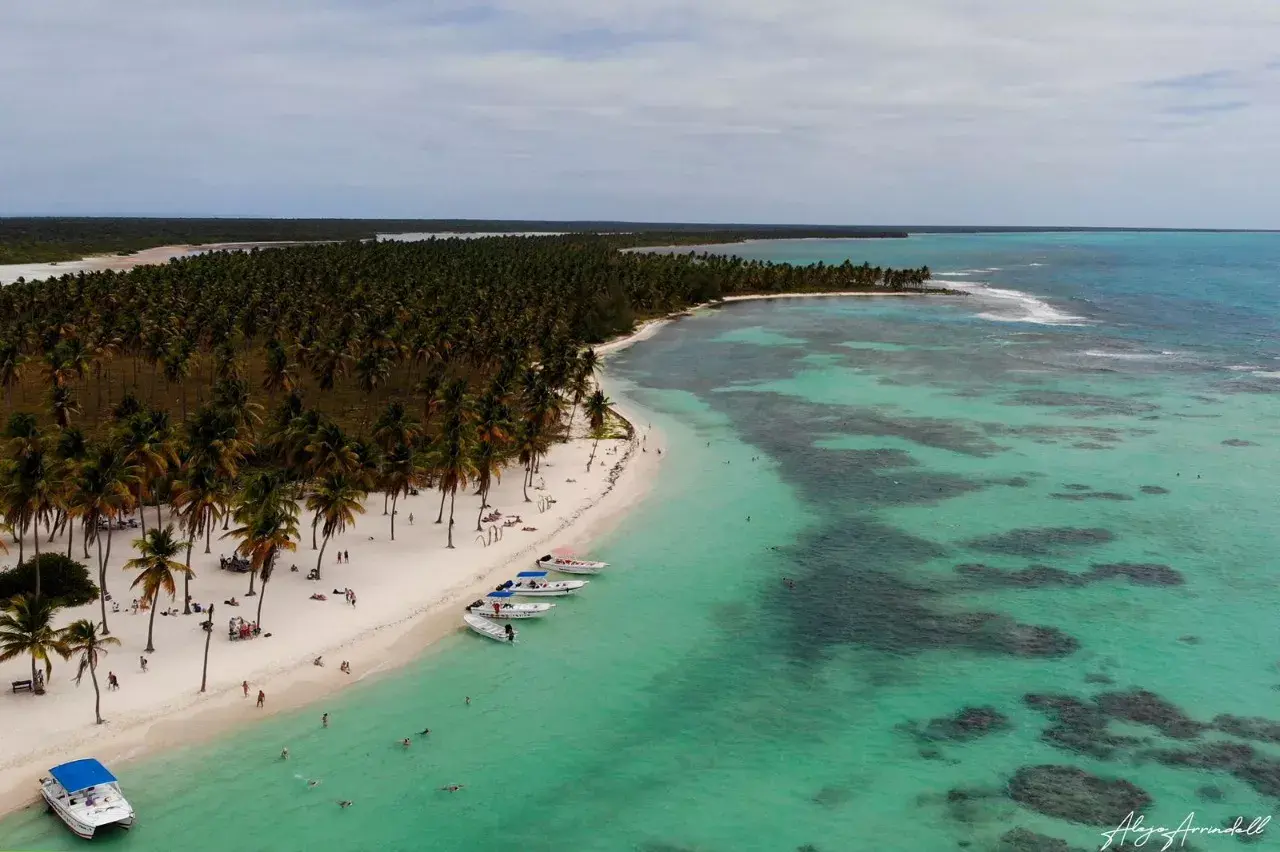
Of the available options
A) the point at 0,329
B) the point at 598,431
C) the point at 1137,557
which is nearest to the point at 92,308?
the point at 0,329

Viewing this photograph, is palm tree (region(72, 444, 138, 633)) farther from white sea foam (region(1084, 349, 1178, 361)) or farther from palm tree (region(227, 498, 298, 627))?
white sea foam (region(1084, 349, 1178, 361))

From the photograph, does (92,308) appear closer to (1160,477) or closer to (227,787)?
(227,787)

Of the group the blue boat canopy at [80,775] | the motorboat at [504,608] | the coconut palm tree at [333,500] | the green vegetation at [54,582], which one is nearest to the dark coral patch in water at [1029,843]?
the motorboat at [504,608]

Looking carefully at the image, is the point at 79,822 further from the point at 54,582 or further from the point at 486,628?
the point at 486,628

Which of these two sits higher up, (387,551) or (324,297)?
(324,297)

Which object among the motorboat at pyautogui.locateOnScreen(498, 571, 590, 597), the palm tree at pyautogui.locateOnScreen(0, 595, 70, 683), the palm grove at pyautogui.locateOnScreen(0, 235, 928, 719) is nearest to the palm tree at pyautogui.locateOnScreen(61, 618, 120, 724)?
the palm grove at pyautogui.locateOnScreen(0, 235, 928, 719)

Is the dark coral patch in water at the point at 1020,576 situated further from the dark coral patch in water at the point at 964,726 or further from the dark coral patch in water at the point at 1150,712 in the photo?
the dark coral patch in water at the point at 964,726

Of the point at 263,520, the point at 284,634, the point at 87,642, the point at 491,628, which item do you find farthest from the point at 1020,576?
the point at 87,642
